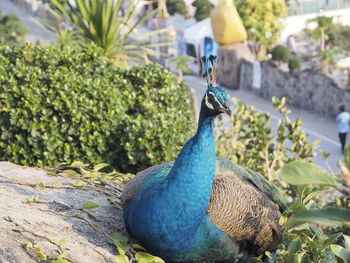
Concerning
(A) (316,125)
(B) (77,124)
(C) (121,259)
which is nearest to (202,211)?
(C) (121,259)

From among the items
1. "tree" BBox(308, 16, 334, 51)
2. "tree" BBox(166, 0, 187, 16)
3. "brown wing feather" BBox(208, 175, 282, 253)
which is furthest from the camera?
"tree" BBox(166, 0, 187, 16)

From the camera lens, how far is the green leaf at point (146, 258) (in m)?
2.81

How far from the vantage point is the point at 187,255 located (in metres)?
2.88

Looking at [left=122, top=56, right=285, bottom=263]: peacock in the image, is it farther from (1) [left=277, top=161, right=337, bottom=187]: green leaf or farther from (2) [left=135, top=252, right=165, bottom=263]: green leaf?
(1) [left=277, top=161, right=337, bottom=187]: green leaf

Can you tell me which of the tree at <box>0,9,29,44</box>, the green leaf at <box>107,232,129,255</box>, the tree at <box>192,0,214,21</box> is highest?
the tree at <box>192,0,214,21</box>

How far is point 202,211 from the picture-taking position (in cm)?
281

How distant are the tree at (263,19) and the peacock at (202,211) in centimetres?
1779

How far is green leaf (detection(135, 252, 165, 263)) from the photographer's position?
9.23ft

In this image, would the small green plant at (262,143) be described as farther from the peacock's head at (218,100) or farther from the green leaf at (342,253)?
the green leaf at (342,253)

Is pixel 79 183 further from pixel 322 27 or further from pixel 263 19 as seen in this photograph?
pixel 322 27

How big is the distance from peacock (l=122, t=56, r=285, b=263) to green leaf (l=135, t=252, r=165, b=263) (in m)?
0.06

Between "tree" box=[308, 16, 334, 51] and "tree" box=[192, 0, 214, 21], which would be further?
"tree" box=[192, 0, 214, 21]

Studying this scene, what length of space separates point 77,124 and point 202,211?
2446mm

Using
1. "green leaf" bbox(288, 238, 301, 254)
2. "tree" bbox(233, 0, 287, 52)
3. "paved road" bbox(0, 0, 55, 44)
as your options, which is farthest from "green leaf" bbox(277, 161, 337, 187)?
"paved road" bbox(0, 0, 55, 44)
